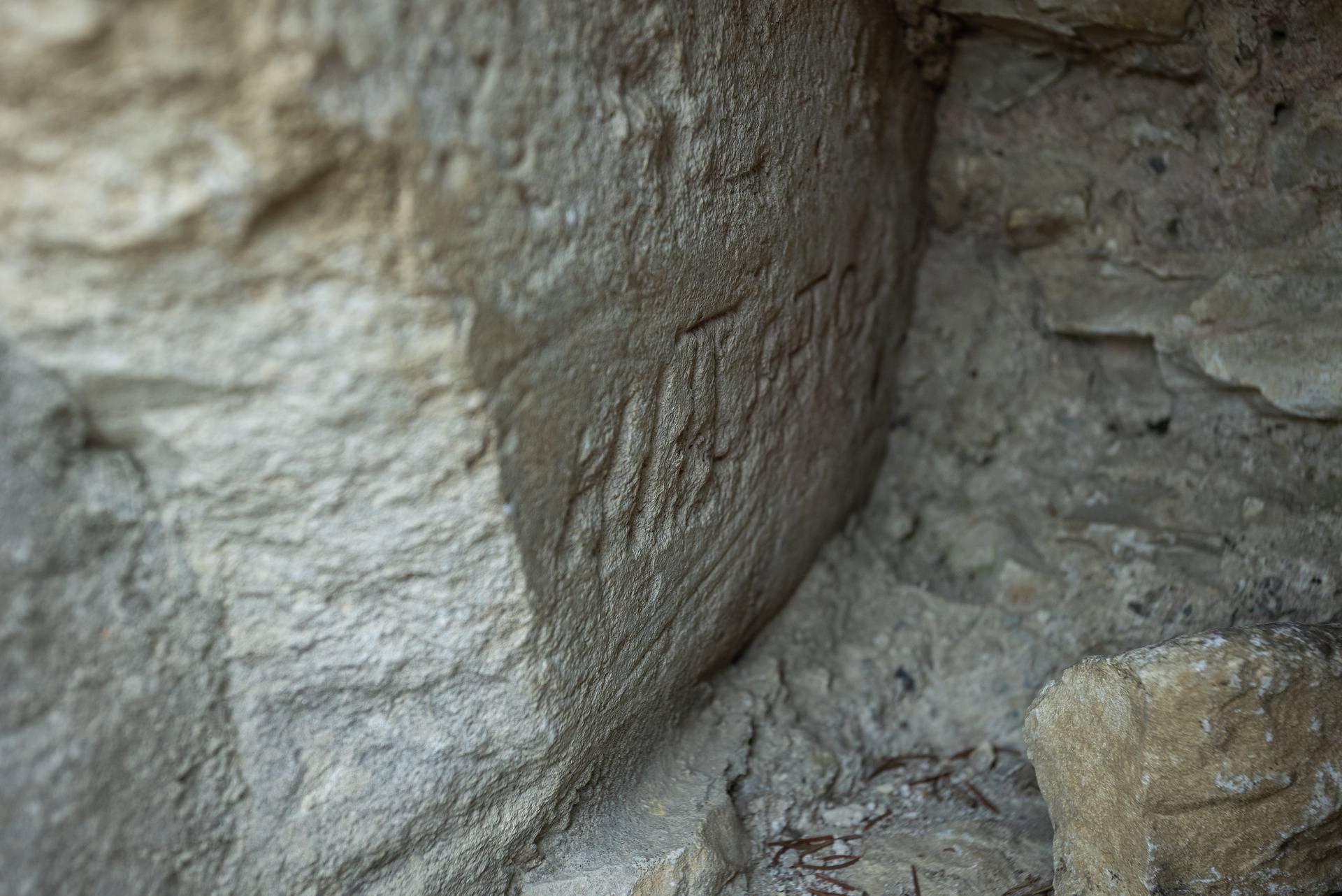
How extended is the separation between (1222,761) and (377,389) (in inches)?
34.5

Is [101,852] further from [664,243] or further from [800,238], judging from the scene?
[800,238]

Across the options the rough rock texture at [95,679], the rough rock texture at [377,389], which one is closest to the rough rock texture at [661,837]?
the rough rock texture at [377,389]

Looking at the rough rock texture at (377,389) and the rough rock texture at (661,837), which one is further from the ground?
the rough rock texture at (377,389)

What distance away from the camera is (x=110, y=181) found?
704 millimetres

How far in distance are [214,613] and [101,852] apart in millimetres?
201

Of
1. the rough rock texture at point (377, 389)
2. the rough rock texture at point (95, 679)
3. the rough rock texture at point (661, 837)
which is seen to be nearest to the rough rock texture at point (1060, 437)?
the rough rock texture at point (661, 837)

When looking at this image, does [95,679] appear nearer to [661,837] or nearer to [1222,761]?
[661,837]

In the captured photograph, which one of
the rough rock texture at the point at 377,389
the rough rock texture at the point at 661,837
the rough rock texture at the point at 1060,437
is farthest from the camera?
the rough rock texture at the point at 1060,437

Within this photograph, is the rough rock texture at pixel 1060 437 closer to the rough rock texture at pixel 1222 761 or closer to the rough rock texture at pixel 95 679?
the rough rock texture at pixel 1222 761

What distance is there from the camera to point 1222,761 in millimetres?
1070

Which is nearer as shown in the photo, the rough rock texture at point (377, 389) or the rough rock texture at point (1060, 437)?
the rough rock texture at point (377, 389)

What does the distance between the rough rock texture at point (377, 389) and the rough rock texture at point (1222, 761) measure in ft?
1.61

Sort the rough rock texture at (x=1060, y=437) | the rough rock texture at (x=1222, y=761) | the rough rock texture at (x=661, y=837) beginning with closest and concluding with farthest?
1. the rough rock texture at (x=1222, y=761)
2. the rough rock texture at (x=661, y=837)
3. the rough rock texture at (x=1060, y=437)

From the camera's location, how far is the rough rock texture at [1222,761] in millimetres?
1062
